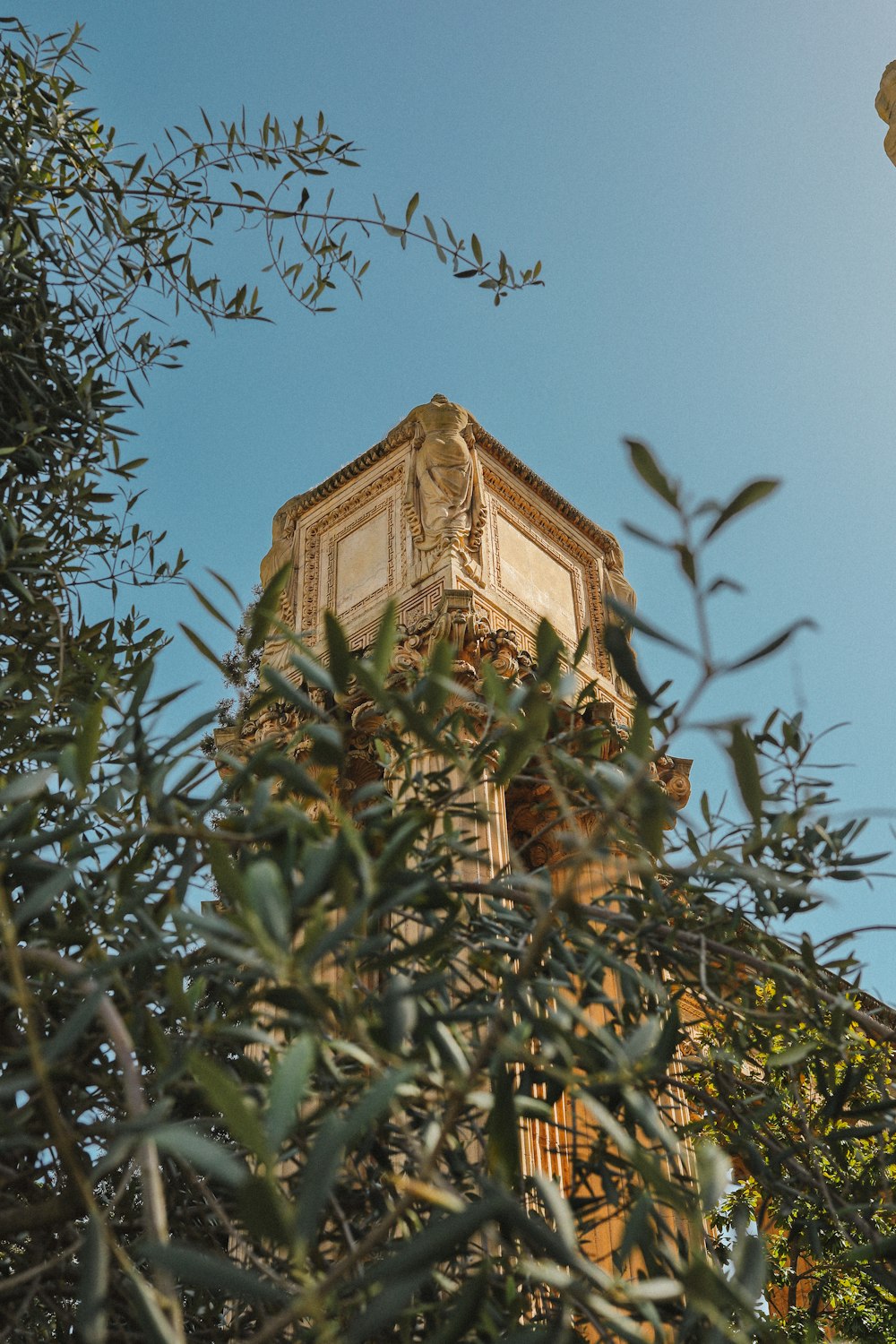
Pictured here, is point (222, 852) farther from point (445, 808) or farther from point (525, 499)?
point (525, 499)

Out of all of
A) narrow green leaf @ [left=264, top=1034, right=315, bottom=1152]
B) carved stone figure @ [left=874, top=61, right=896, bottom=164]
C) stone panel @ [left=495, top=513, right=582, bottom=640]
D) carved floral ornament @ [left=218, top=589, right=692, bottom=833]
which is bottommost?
narrow green leaf @ [left=264, top=1034, right=315, bottom=1152]

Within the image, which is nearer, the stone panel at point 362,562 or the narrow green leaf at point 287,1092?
the narrow green leaf at point 287,1092

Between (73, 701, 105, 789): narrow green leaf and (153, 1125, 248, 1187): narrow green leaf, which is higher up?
(73, 701, 105, 789): narrow green leaf

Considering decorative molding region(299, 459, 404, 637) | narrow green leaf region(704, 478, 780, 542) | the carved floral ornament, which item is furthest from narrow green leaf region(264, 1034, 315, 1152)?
decorative molding region(299, 459, 404, 637)

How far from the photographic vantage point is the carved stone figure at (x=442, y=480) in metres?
10.2

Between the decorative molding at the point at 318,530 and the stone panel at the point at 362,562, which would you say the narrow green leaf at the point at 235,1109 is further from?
the decorative molding at the point at 318,530

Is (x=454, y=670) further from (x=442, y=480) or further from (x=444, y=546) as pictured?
(x=442, y=480)

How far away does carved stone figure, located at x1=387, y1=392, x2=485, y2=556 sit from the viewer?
1017cm

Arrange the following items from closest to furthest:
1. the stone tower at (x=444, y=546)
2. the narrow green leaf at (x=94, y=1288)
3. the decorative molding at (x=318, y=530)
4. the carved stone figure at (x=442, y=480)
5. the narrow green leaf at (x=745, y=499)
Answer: the narrow green leaf at (x=94, y=1288), the narrow green leaf at (x=745, y=499), the stone tower at (x=444, y=546), the carved stone figure at (x=442, y=480), the decorative molding at (x=318, y=530)

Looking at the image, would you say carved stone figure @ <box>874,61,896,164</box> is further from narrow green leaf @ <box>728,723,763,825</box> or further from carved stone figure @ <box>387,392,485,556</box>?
narrow green leaf @ <box>728,723,763,825</box>

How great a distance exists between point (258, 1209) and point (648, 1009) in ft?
4.95

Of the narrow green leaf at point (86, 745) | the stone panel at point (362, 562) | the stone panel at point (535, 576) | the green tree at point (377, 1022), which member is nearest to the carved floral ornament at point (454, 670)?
the stone panel at point (535, 576)

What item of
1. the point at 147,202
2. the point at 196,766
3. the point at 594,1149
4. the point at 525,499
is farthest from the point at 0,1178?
the point at 525,499

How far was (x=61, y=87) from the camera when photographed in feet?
13.8
